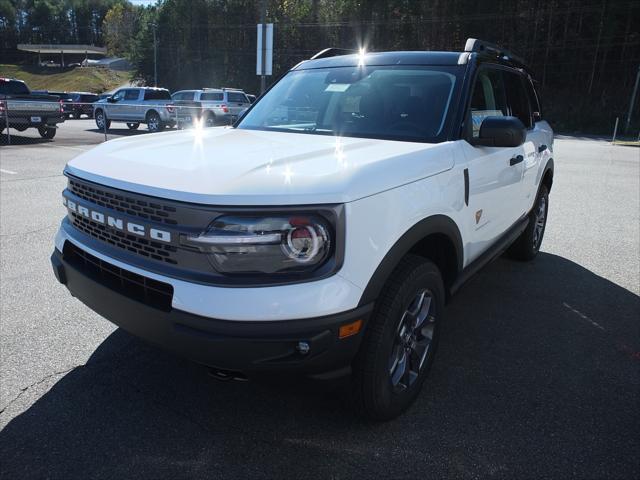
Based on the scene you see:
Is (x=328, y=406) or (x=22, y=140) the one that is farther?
(x=22, y=140)

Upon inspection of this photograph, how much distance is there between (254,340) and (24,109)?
1689cm

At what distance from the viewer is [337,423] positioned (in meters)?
2.63

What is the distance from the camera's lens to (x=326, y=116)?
3516 millimetres

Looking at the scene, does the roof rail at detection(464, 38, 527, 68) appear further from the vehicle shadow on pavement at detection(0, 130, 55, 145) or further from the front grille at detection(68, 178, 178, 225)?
the vehicle shadow on pavement at detection(0, 130, 55, 145)

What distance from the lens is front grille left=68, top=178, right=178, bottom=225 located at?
83.7 inches

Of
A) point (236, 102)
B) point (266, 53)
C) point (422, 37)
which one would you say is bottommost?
point (236, 102)

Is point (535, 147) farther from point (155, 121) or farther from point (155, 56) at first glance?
point (155, 56)

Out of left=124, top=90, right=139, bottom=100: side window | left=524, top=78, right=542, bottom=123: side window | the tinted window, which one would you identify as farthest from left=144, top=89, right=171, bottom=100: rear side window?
left=524, top=78, right=542, bottom=123: side window

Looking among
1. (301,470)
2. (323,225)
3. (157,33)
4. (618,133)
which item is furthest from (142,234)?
(157,33)

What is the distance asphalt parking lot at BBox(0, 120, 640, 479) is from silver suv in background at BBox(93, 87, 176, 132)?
1767cm

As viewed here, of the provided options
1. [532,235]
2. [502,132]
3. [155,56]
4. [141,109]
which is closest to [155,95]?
[141,109]

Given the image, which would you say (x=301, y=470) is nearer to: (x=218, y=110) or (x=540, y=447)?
(x=540, y=447)

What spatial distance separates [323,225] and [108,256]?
1.07 meters

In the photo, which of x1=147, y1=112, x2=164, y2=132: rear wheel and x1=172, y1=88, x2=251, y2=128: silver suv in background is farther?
x1=147, y1=112, x2=164, y2=132: rear wheel
